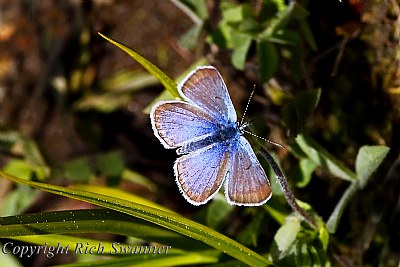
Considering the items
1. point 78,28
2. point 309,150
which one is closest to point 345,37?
point 309,150

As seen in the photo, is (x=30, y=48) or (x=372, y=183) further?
(x=30, y=48)

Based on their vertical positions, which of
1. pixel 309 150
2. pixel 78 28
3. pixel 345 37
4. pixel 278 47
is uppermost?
pixel 78 28

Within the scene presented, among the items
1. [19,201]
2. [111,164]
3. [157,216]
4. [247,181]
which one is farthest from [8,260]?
[247,181]

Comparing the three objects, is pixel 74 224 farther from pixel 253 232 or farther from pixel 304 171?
pixel 304 171

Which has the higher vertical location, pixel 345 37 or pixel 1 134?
pixel 1 134

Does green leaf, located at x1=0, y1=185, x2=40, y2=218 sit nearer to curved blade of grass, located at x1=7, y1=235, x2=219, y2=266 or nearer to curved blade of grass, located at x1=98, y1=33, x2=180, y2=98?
curved blade of grass, located at x1=7, y1=235, x2=219, y2=266

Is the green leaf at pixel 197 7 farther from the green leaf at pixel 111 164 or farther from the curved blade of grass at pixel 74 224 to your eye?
the curved blade of grass at pixel 74 224

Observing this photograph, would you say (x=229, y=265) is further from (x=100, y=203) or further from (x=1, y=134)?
(x=1, y=134)

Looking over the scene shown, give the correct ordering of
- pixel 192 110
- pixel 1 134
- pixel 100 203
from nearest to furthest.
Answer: pixel 100 203
pixel 192 110
pixel 1 134
